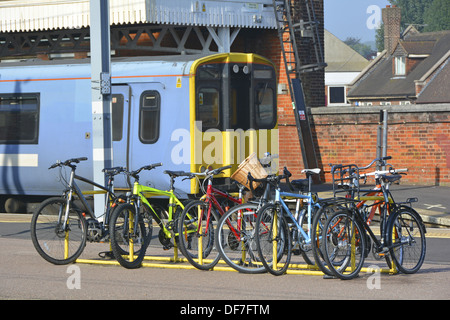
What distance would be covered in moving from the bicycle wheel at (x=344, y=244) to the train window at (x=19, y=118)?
9912mm

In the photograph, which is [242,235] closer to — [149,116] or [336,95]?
[149,116]

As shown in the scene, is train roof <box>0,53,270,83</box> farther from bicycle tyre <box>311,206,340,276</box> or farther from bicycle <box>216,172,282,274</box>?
bicycle tyre <box>311,206,340,276</box>

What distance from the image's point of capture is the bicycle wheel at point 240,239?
9.61m

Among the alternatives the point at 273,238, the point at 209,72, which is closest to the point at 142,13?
the point at 209,72

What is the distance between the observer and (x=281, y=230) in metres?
9.47

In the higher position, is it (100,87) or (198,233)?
(100,87)

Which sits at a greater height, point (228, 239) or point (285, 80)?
point (285, 80)

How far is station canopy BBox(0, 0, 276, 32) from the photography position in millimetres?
21562

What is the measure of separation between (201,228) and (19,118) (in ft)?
29.1

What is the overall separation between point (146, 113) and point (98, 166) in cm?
465

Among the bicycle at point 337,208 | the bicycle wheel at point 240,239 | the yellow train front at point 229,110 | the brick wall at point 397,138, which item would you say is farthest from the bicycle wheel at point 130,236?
the brick wall at point 397,138

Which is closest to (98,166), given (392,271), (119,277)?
(119,277)

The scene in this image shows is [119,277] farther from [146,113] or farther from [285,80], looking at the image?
[285,80]

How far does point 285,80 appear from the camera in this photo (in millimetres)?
23766
